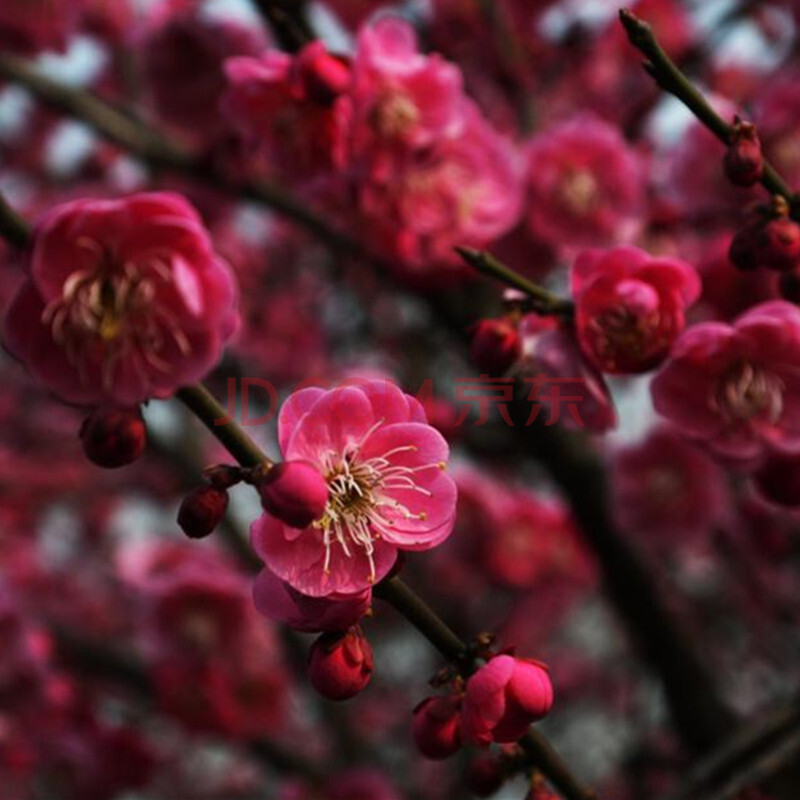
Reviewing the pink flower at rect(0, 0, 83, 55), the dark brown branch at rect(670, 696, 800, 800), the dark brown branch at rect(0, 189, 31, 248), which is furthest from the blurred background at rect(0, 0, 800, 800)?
the dark brown branch at rect(0, 189, 31, 248)

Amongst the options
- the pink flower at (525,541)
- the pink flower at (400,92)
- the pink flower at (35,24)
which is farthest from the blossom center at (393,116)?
the pink flower at (525,541)

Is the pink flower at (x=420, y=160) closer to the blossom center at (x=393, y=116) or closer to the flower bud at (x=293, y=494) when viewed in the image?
the blossom center at (x=393, y=116)

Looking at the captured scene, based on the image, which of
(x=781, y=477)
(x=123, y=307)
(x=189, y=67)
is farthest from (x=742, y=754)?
(x=189, y=67)

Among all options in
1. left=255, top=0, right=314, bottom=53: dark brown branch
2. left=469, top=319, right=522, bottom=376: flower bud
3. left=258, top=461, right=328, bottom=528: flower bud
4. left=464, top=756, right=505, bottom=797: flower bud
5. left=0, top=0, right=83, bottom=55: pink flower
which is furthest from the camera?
left=0, top=0, right=83, bottom=55: pink flower

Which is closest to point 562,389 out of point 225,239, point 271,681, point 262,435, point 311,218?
point 311,218

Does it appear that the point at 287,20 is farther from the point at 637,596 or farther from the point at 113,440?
the point at 637,596

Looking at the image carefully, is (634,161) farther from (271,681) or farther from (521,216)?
(271,681)

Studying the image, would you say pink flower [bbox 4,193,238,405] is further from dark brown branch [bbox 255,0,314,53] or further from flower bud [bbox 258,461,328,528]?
dark brown branch [bbox 255,0,314,53]
